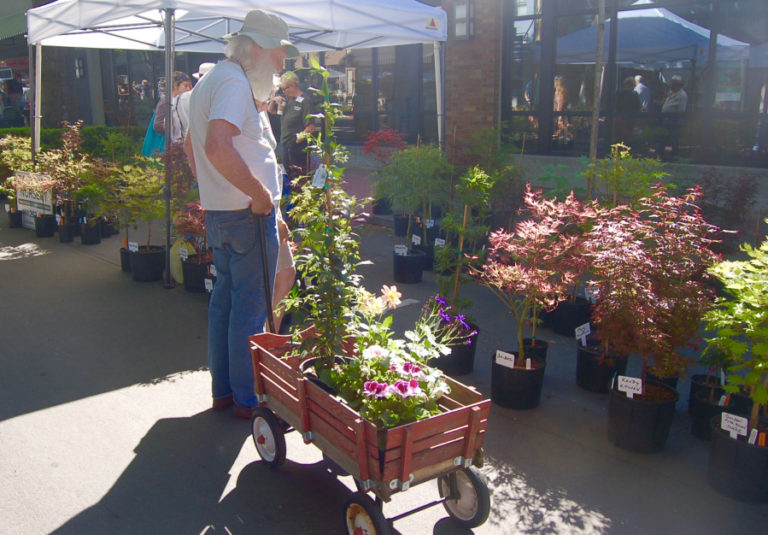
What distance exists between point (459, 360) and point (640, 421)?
1407 mm

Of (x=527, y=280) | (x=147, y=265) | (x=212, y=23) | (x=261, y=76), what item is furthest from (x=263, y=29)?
(x=212, y=23)

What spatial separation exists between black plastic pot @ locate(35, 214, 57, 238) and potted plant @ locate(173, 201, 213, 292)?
374 cm

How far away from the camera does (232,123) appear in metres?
3.43

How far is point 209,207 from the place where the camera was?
12.4 ft

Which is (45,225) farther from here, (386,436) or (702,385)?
(702,385)

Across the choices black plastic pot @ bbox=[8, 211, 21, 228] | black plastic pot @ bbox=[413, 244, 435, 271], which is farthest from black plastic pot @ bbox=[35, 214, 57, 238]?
black plastic pot @ bbox=[413, 244, 435, 271]

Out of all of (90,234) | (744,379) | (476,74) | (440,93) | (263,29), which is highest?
(476,74)

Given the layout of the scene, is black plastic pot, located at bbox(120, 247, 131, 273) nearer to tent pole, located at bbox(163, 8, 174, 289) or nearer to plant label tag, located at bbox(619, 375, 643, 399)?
tent pole, located at bbox(163, 8, 174, 289)

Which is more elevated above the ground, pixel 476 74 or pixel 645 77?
pixel 476 74

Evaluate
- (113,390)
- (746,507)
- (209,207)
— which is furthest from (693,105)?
(113,390)

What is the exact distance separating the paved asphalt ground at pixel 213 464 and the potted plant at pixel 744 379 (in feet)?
0.36

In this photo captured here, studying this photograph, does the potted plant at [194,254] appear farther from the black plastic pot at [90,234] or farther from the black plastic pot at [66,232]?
the black plastic pot at [66,232]

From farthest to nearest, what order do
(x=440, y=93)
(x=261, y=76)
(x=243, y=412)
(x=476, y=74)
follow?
(x=476, y=74) → (x=440, y=93) → (x=243, y=412) → (x=261, y=76)

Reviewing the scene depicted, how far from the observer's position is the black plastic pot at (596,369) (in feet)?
14.8
